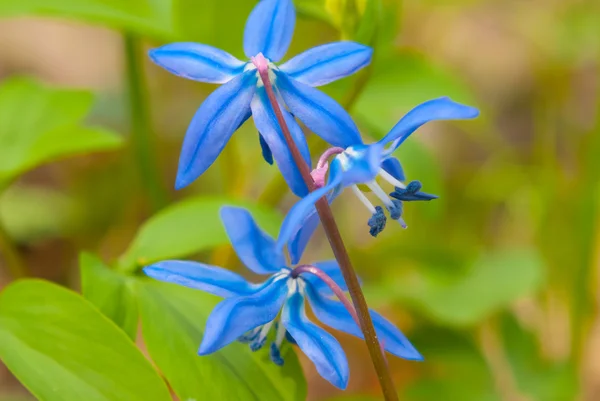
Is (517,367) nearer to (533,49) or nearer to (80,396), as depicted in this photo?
(80,396)

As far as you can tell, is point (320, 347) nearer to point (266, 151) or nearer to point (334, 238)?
point (334, 238)

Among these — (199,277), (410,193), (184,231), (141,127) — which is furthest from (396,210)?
(141,127)

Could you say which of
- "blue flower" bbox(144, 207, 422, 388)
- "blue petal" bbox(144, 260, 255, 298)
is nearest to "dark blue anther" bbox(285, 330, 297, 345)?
"blue flower" bbox(144, 207, 422, 388)

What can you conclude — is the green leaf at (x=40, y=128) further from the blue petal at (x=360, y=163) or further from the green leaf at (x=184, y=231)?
the blue petal at (x=360, y=163)

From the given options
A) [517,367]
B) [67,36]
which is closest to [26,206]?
[67,36]

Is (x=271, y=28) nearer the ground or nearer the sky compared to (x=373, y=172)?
nearer the sky
